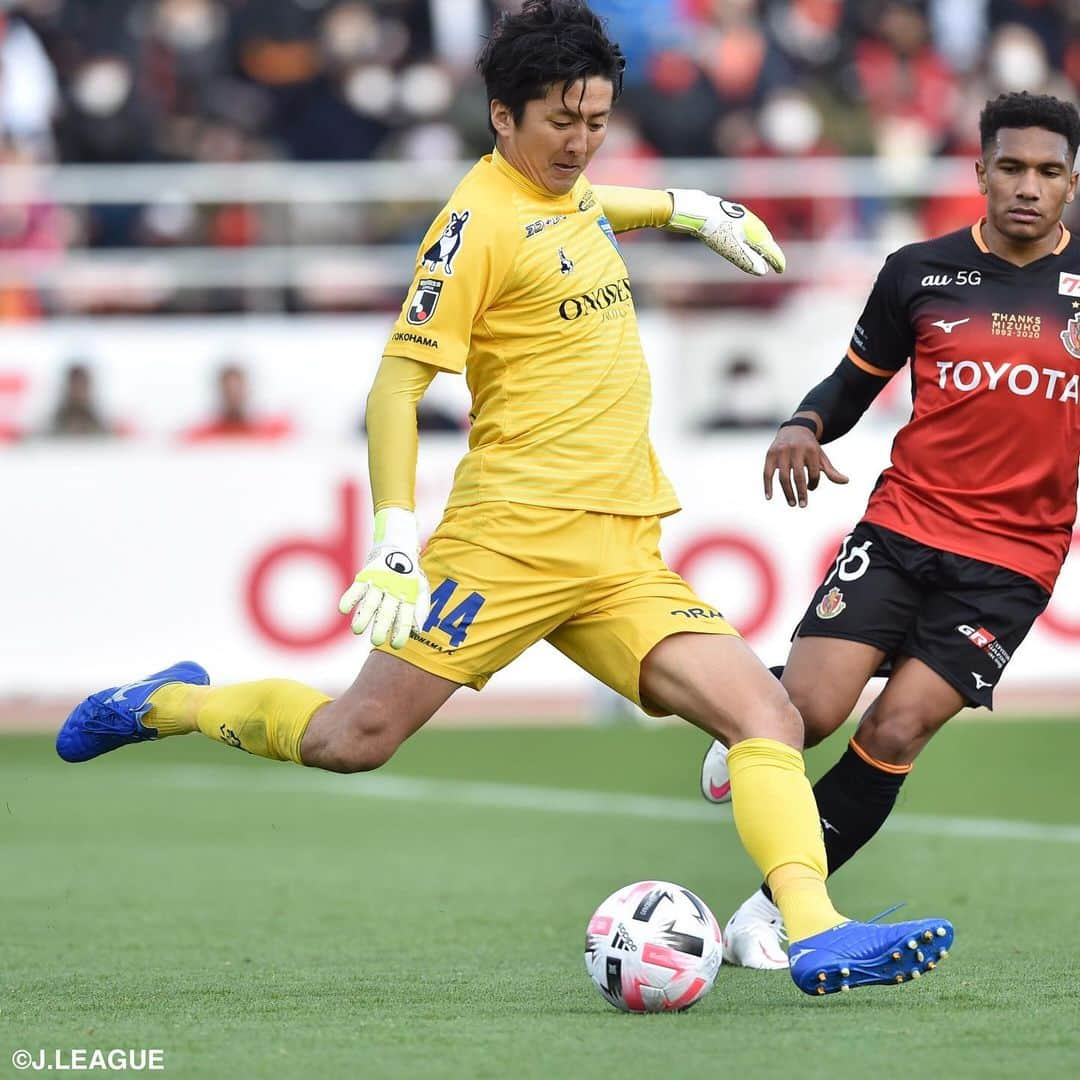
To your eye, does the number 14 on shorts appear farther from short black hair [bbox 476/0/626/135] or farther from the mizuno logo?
the mizuno logo

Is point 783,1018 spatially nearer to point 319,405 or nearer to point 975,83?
point 319,405

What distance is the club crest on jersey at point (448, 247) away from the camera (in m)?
5.81

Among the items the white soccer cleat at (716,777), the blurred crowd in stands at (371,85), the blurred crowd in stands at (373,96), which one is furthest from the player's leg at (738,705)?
the blurred crowd in stands at (371,85)

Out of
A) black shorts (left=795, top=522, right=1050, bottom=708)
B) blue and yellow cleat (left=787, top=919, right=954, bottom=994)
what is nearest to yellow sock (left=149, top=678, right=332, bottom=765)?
black shorts (left=795, top=522, right=1050, bottom=708)

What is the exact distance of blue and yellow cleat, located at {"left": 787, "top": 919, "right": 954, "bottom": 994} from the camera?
5.19 metres

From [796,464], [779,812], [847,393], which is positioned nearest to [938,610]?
[796,464]

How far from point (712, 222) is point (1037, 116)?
0.98 metres

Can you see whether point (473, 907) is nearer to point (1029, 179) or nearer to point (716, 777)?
point (716, 777)

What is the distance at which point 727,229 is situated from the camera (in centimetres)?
668

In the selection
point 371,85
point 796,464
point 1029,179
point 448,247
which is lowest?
point 796,464

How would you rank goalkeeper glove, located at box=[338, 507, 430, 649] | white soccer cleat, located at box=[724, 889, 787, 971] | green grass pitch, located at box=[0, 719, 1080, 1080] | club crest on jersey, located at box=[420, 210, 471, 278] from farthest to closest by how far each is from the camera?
white soccer cleat, located at box=[724, 889, 787, 971] < club crest on jersey, located at box=[420, 210, 471, 278] < goalkeeper glove, located at box=[338, 507, 430, 649] < green grass pitch, located at box=[0, 719, 1080, 1080]

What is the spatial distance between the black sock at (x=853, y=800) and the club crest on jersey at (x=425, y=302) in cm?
179

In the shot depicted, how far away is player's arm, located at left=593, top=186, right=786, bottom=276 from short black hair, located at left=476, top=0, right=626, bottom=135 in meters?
0.67

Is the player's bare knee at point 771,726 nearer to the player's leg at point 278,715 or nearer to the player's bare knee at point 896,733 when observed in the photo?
the player's bare knee at point 896,733
